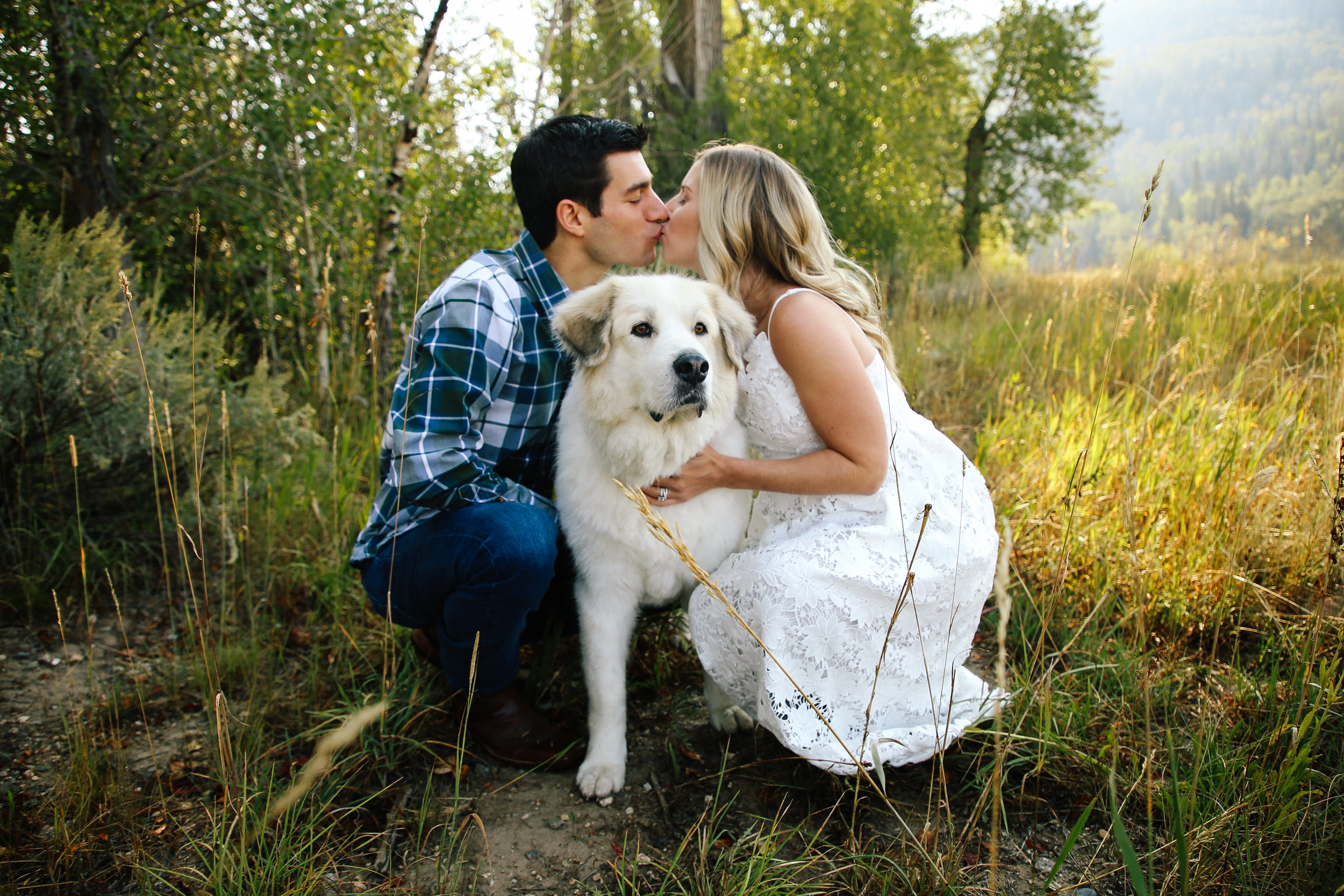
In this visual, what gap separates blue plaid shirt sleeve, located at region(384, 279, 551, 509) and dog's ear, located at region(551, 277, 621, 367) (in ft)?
0.79

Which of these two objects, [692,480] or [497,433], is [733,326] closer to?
[692,480]

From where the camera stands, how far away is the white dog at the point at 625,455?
1.94m

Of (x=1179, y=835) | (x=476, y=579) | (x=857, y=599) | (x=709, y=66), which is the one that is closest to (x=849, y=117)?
(x=709, y=66)

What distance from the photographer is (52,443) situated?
255 centimetres

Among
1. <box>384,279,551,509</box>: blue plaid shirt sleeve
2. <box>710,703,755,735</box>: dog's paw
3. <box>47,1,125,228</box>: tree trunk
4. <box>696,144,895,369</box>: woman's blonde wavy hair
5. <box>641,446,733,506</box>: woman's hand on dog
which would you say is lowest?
<box>710,703,755,735</box>: dog's paw

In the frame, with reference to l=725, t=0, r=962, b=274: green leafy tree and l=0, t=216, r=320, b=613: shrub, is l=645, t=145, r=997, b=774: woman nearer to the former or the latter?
l=0, t=216, r=320, b=613: shrub

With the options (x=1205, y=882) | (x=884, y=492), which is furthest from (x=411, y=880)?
(x=1205, y=882)

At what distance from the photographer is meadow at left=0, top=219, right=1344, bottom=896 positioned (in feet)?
4.83

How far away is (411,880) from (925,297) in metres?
6.09

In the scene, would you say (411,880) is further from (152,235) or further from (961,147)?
(961,147)

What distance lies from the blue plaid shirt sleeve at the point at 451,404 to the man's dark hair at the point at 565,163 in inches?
17.3

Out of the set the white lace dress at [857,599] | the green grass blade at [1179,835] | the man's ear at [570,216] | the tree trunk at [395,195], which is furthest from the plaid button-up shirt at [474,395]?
the tree trunk at [395,195]

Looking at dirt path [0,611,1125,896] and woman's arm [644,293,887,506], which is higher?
woman's arm [644,293,887,506]

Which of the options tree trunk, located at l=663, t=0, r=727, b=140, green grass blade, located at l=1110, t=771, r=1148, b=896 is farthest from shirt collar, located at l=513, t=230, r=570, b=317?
tree trunk, located at l=663, t=0, r=727, b=140
